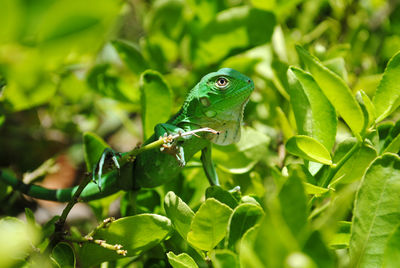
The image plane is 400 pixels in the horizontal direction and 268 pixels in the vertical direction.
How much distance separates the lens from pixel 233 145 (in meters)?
1.98

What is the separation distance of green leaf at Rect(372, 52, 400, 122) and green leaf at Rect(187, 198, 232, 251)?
0.66m

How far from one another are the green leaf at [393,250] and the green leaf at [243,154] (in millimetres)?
948

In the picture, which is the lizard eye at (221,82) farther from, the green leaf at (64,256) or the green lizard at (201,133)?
the green leaf at (64,256)

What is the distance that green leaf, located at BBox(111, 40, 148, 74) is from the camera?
2301 millimetres

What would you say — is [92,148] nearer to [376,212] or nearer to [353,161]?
[353,161]

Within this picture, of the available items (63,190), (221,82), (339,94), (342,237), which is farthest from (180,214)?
(63,190)

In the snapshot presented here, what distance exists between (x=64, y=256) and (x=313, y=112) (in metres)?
0.98

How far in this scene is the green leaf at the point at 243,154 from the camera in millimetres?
1920

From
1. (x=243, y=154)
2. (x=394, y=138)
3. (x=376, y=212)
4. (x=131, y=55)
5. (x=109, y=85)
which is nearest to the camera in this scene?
(x=376, y=212)

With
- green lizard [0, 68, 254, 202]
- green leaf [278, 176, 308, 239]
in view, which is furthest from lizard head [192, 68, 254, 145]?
green leaf [278, 176, 308, 239]

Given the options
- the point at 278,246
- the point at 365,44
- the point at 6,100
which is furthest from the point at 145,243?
the point at 365,44

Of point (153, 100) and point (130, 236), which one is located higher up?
point (153, 100)

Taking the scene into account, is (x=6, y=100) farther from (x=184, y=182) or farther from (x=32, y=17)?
(x=32, y=17)

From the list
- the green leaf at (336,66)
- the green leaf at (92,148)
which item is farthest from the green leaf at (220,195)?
the green leaf at (336,66)
